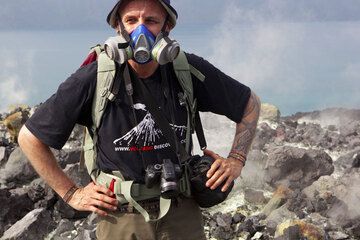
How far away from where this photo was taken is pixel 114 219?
422 centimetres

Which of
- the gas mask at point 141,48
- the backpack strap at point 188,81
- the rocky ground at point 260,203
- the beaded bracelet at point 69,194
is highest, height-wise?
the gas mask at point 141,48

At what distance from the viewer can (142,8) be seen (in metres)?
3.96

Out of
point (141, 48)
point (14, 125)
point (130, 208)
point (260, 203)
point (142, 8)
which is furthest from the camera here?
point (14, 125)

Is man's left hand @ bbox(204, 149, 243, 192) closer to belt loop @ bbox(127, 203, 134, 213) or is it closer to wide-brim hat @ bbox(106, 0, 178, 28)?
belt loop @ bbox(127, 203, 134, 213)

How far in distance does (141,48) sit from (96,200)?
144cm

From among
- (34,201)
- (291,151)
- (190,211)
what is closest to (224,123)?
Result: (291,151)

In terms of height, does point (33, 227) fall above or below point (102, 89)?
below

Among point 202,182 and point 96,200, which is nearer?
point 96,200

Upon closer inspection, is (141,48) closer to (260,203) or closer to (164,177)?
(164,177)

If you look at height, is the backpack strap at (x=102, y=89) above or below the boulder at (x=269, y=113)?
above

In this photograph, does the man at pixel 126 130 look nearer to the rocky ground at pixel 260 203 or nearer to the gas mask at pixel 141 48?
the gas mask at pixel 141 48

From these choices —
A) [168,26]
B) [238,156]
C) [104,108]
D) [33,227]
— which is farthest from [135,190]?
[33,227]

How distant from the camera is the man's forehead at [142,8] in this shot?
3.96 meters

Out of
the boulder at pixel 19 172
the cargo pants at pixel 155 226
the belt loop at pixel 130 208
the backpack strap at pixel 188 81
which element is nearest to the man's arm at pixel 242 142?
the backpack strap at pixel 188 81
